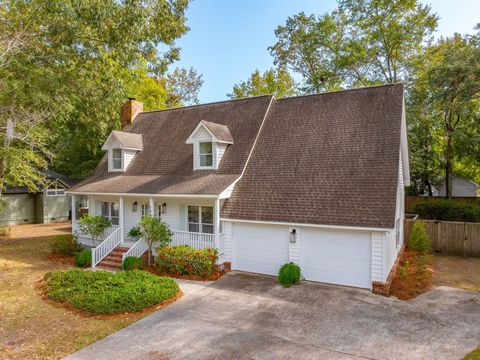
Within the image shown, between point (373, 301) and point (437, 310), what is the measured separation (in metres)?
1.74

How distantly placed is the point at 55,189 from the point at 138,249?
20.1 m

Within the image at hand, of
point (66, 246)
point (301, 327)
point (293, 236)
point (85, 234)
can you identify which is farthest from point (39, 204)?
point (301, 327)

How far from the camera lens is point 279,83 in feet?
109

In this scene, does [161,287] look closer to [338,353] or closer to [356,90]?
[338,353]

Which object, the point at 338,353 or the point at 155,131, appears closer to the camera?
the point at 338,353

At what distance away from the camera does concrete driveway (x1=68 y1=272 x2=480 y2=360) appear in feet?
23.7

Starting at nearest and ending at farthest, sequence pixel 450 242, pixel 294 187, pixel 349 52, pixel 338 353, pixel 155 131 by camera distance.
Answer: pixel 338 353 < pixel 294 187 < pixel 450 242 < pixel 155 131 < pixel 349 52

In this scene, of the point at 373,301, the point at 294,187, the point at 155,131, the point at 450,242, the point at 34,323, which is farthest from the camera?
the point at 155,131

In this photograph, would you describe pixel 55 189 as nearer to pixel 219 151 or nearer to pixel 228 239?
pixel 219 151

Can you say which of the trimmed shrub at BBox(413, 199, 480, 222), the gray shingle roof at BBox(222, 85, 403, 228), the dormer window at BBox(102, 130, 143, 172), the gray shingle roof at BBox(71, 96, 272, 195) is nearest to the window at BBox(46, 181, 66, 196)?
the gray shingle roof at BBox(71, 96, 272, 195)

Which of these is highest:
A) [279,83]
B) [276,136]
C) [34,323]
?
[279,83]

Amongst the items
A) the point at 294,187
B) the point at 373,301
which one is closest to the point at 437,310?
the point at 373,301

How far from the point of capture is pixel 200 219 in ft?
49.7

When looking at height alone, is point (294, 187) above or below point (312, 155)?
below
